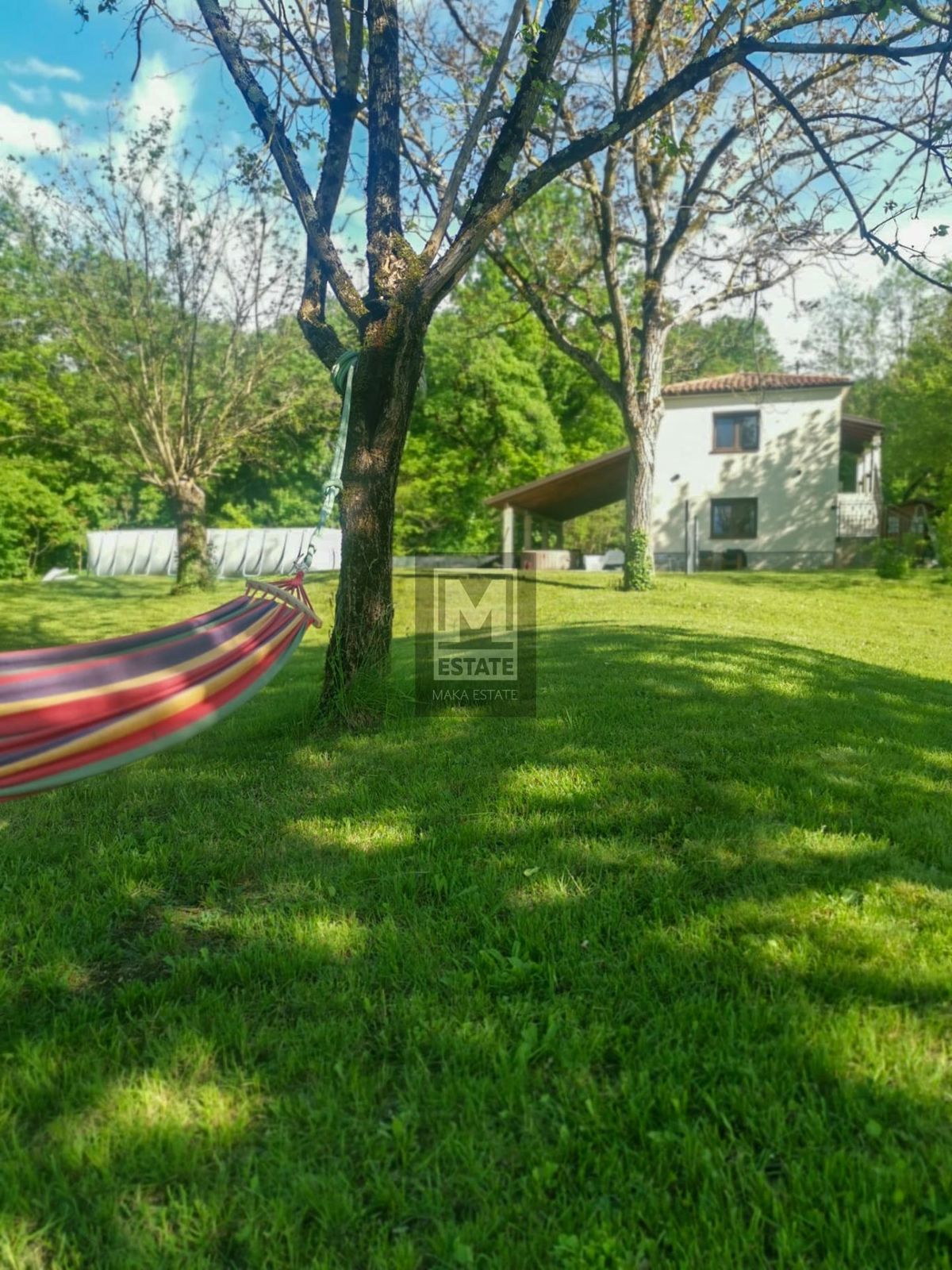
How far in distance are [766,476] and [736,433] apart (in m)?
1.67

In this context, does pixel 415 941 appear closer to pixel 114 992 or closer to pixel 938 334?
pixel 114 992

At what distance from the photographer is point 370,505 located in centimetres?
434

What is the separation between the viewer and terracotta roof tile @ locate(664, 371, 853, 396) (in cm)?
2220

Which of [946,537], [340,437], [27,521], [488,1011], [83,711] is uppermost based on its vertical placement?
[27,521]

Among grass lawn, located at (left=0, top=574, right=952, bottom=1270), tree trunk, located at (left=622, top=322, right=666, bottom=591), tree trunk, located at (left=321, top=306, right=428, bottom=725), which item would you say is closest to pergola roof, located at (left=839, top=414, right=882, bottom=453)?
tree trunk, located at (left=622, top=322, right=666, bottom=591)

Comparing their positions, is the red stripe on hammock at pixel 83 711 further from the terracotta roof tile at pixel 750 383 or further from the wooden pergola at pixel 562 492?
the terracotta roof tile at pixel 750 383

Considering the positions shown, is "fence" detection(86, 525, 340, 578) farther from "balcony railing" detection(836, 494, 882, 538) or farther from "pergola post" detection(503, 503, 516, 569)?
"balcony railing" detection(836, 494, 882, 538)

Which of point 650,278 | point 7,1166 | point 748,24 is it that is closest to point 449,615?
point 650,278

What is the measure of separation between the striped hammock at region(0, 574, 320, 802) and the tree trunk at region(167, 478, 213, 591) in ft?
51.2

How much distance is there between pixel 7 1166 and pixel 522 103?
493cm

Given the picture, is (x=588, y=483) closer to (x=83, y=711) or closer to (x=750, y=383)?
(x=750, y=383)

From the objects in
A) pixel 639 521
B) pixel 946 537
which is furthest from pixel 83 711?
pixel 946 537

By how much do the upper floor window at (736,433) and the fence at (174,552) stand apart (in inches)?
578

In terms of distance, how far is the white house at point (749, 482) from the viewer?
22.6 meters
